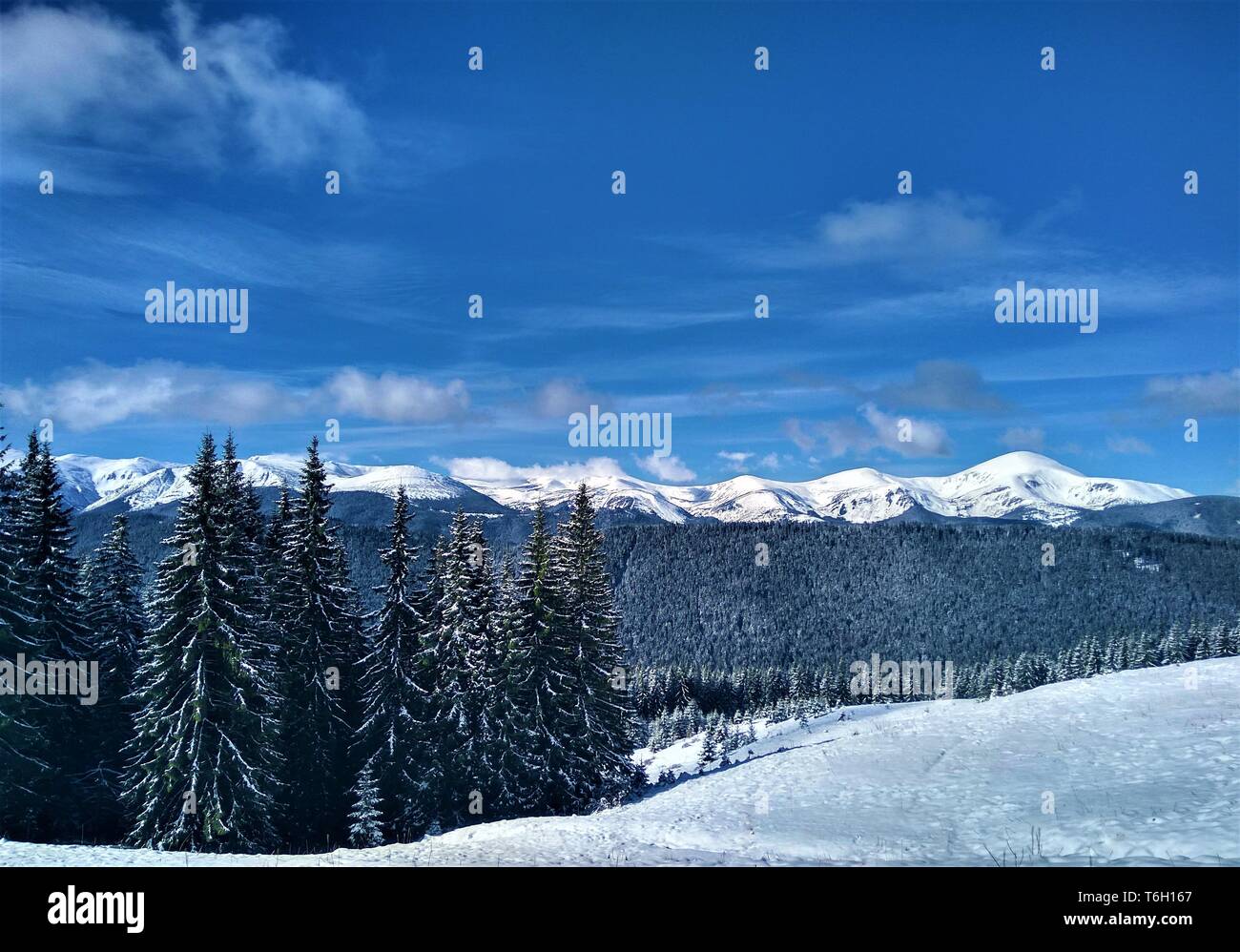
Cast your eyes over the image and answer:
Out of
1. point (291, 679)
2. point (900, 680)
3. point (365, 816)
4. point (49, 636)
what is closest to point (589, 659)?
point (365, 816)

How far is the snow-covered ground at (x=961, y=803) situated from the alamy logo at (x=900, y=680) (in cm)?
9528

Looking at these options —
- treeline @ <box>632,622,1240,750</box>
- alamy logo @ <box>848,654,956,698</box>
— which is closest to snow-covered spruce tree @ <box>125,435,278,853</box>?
treeline @ <box>632,622,1240,750</box>

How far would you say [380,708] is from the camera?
2966 cm

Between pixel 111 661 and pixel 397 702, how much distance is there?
476 inches

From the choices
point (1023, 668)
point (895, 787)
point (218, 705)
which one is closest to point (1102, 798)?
point (895, 787)

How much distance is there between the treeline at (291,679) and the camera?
23.7m

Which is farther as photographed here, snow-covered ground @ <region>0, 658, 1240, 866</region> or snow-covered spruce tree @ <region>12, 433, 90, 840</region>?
snow-covered spruce tree @ <region>12, 433, 90, 840</region>

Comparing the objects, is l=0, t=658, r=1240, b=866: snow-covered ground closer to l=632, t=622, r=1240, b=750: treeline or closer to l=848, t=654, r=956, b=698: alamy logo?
l=632, t=622, r=1240, b=750: treeline

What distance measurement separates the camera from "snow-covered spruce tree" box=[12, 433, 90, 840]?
2358 centimetres

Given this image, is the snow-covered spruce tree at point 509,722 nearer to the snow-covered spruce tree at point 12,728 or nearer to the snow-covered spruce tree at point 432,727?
the snow-covered spruce tree at point 432,727

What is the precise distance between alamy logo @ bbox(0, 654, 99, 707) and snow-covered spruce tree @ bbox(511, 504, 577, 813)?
16.4m
